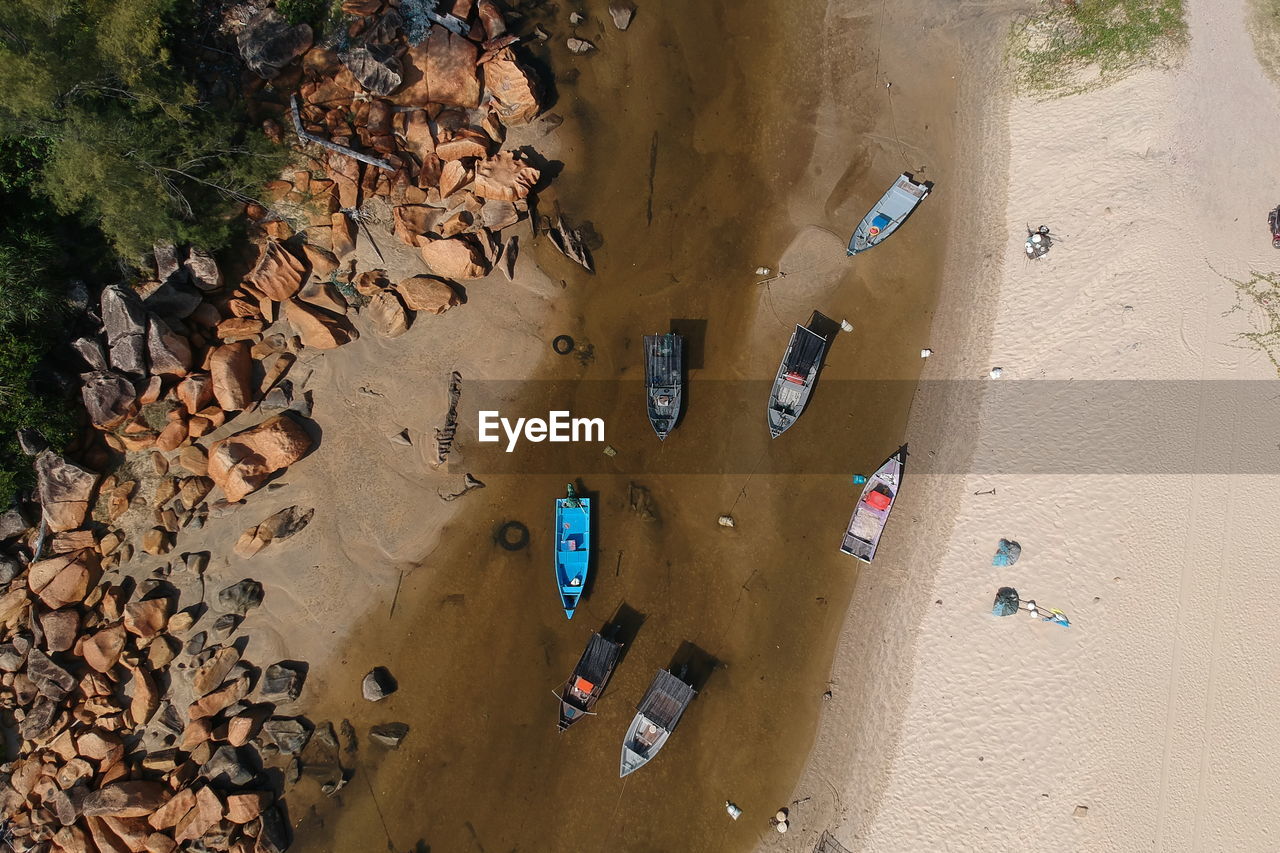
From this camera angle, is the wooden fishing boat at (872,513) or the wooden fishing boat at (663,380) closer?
the wooden fishing boat at (872,513)

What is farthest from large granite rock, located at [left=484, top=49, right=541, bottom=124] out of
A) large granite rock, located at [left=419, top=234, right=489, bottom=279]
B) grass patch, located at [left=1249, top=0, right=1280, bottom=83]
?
grass patch, located at [left=1249, top=0, right=1280, bottom=83]

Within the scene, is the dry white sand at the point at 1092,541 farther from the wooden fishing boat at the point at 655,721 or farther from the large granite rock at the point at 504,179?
the large granite rock at the point at 504,179

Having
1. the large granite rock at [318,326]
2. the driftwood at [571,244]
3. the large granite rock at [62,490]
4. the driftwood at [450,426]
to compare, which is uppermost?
the driftwood at [571,244]

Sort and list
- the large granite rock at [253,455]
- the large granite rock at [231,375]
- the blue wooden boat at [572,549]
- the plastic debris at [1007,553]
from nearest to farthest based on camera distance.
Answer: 1. the plastic debris at [1007,553]
2. the large granite rock at [253,455]
3. the large granite rock at [231,375]
4. the blue wooden boat at [572,549]

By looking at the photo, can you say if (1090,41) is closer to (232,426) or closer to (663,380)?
(663,380)

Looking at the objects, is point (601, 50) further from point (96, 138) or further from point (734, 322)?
point (96, 138)

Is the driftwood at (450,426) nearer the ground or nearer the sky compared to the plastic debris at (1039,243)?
nearer the ground

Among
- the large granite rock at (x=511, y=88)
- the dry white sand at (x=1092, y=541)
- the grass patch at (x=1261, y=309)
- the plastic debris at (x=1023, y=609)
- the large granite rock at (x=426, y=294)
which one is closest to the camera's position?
the dry white sand at (x=1092, y=541)

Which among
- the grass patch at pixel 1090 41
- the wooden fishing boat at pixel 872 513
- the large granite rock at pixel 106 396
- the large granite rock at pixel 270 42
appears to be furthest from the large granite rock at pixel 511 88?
the wooden fishing boat at pixel 872 513
